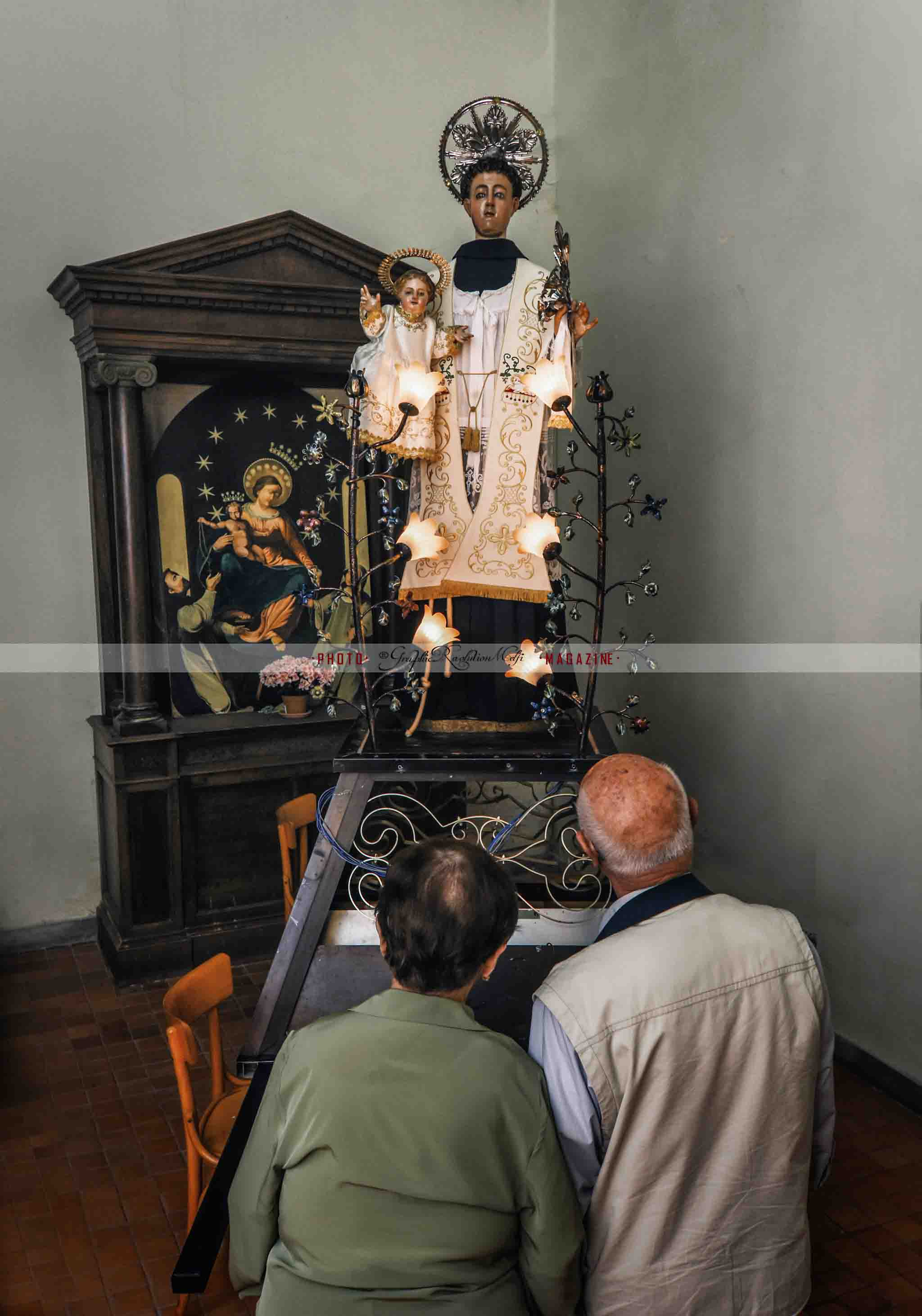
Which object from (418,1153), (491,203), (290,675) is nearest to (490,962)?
(418,1153)

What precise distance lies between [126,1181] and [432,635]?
191 cm

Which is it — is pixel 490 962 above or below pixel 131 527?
below

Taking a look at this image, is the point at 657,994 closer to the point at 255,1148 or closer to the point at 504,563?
the point at 255,1148

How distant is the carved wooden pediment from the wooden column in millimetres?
94

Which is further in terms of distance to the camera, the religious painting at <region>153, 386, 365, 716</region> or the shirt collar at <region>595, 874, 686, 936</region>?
the religious painting at <region>153, 386, 365, 716</region>

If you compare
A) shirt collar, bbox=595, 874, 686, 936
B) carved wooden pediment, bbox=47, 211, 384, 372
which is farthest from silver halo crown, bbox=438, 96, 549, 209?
shirt collar, bbox=595, 874, 686, 936

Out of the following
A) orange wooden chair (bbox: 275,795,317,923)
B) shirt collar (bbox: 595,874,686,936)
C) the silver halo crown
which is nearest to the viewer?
shirt collar (bbox: 595,874,686,936)

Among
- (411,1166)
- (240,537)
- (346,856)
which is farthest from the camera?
(240,537)

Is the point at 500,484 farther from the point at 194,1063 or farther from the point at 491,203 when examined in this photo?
the point at 194,1063

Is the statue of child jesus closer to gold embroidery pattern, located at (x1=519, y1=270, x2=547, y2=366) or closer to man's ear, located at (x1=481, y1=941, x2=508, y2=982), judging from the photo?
gold embroidery pattern, located at (x1=519, y1=270, x2=547, y2=366)

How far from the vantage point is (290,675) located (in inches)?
200

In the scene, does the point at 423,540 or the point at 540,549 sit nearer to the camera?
the point at 540,549

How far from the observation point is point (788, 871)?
4.21 metres

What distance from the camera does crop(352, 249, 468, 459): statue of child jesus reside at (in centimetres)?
314
